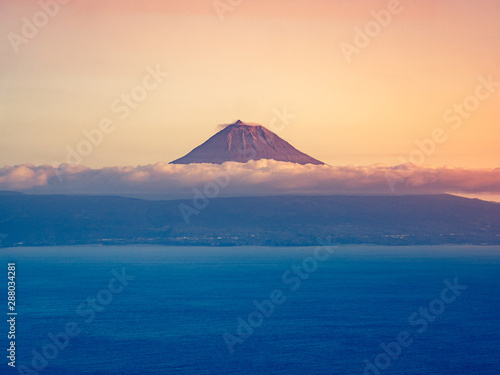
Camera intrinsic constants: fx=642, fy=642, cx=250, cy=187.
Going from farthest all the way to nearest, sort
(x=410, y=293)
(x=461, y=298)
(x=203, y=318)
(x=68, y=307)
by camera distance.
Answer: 1. (x=410, y=293)
2. (x=461, y=298)
3. (x=68, y=307)
4. (x=203, y=318)

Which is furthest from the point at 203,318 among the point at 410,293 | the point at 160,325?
the point at 410,293

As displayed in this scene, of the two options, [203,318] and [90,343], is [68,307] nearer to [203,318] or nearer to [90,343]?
[203,318]

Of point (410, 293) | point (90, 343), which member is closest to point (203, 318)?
point (90, 343)

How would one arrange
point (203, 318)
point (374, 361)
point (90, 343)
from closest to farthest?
point (374, 361), point (90, 343), point (203, 318)

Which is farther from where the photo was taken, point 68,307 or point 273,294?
point 273,294

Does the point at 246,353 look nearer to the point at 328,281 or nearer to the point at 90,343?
the point at 90,343

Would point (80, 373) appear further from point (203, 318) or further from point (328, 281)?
point (328, 281)

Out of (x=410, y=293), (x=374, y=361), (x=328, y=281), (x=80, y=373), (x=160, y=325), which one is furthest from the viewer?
(x=328, y=281)

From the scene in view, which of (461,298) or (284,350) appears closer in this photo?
(284,350)

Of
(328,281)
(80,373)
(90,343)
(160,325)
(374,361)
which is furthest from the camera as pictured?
(328,281)
